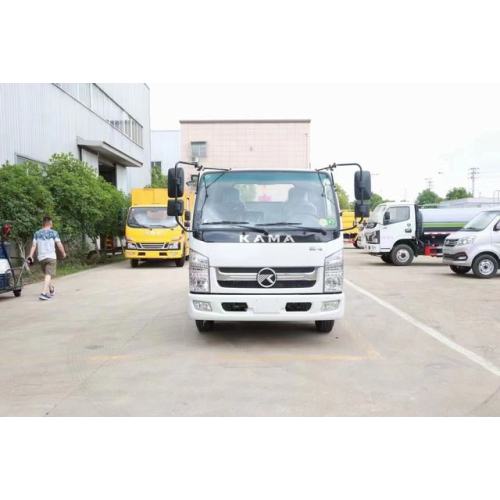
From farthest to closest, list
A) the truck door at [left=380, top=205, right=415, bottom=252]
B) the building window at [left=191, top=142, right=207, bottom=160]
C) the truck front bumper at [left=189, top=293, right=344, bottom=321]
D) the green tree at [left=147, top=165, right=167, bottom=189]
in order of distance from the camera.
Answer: the green tree at [left=147, top=165, right=167, bottom=189]
the building window at [left=191, top=142, right=207, bottom=160]
the truck door at [left=380, top=205, right=415, bottom=252]
the truck front bumper at [left=189, top=293, right=344, bottom=321]

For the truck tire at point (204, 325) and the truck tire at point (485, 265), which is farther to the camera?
the truck tire at point (485, 265)

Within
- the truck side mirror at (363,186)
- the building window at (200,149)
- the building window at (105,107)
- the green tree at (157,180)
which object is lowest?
the truck side mirror at (363,186)

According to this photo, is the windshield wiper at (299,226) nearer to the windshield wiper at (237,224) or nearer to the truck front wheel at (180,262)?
the windshield wiper at (237,224)

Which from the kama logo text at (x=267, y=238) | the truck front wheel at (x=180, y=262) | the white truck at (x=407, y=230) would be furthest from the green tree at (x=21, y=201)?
the white truck at (x=407, y=230)

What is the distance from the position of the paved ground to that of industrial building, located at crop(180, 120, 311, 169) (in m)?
33.1

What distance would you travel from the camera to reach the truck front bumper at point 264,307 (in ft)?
22.7

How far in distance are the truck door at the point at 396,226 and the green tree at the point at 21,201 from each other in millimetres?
11222

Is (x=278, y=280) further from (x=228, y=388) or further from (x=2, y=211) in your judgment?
(x=2, y=211)

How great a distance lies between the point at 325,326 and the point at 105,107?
2666 cm

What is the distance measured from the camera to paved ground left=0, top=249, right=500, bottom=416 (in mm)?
4938

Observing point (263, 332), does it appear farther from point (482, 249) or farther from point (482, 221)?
point (482, 221)

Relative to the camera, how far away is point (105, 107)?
31.3 metres

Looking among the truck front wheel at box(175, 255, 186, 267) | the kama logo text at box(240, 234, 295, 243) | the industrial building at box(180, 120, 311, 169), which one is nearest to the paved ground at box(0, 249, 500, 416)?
the kama logo text at box(240, 234, 295, 243)

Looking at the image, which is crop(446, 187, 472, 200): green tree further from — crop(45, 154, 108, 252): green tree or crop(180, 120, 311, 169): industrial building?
crop(45, 154, 108, 252): green tree
